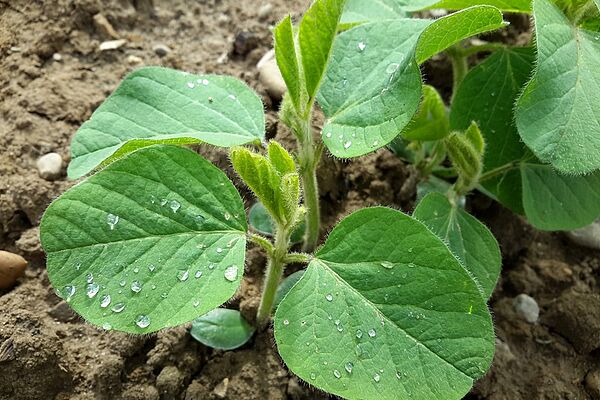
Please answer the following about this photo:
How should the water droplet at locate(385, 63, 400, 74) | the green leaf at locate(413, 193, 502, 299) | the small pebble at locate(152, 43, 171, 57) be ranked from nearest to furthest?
the water droplet at locate(385, 63, 400, 74), the green leaf at locate(413, 193, 502, 299), the small pebble at locate(152, 43, 171, 57)

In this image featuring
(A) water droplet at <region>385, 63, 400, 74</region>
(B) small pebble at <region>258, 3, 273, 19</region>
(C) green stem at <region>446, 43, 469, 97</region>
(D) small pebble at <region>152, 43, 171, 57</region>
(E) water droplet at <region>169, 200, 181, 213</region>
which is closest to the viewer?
(E) water droplet at <region>169, 200, 181, 213</region>

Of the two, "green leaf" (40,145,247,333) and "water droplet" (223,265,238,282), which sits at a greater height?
"green leaf" (40,145,247,333)

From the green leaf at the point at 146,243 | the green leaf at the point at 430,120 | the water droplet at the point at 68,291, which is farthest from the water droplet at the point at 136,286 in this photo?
the green leaf at the point at 430,120

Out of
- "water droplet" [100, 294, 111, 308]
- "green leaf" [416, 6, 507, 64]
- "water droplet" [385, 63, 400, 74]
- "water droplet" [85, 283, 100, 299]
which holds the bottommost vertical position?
"water droplet" [100, 294, 111, 308]

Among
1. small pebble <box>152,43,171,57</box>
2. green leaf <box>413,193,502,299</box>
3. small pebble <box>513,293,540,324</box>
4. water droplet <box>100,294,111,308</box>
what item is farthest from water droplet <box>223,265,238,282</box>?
small pebble <box>152,43,171,57</box>

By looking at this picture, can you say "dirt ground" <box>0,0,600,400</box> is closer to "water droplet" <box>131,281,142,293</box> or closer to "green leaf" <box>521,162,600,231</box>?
"green leaf" <box>521,162,600,231</box>

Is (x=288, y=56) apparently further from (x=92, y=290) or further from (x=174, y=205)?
(x=92, y=290)

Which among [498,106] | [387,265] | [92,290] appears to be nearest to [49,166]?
[92,290]
